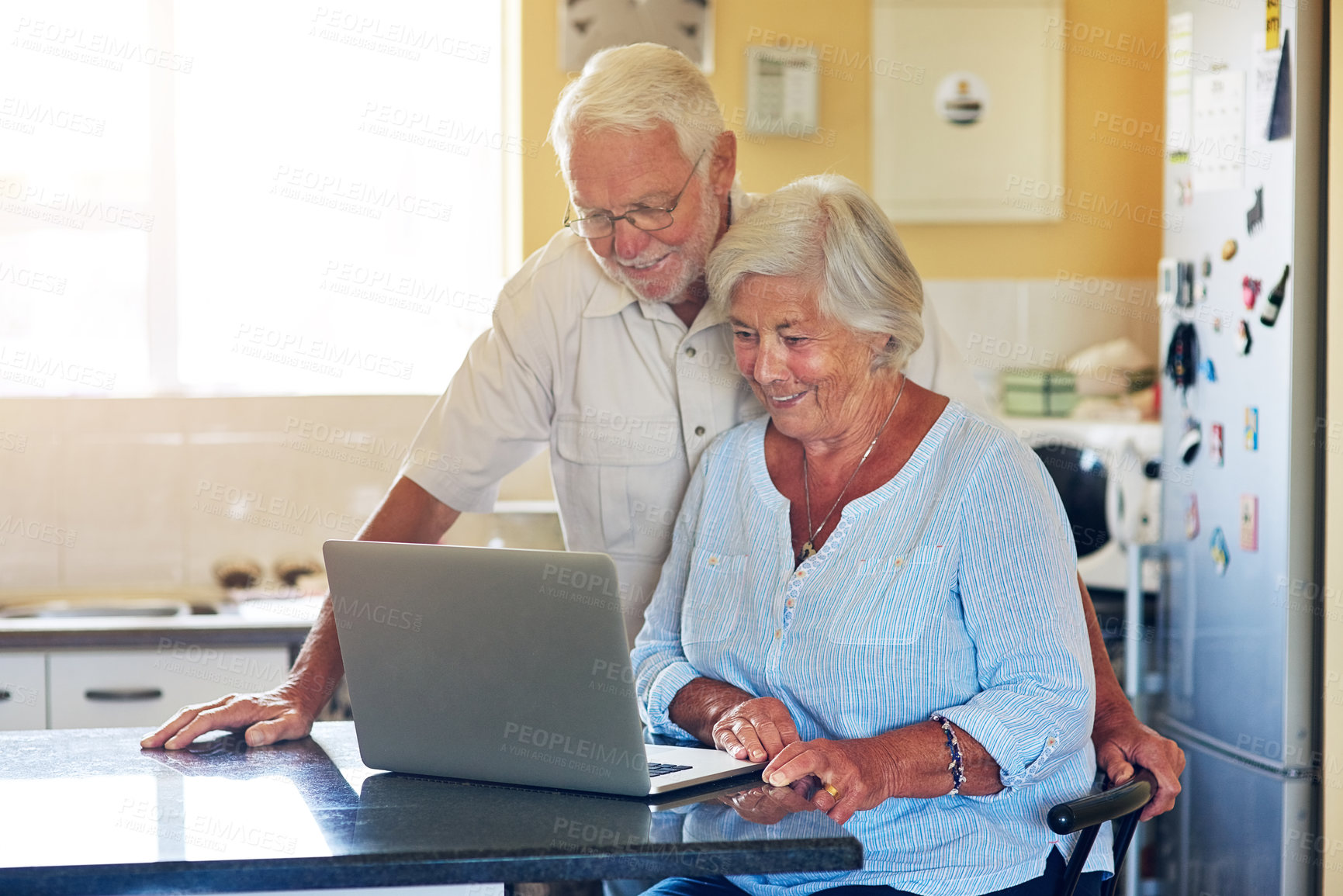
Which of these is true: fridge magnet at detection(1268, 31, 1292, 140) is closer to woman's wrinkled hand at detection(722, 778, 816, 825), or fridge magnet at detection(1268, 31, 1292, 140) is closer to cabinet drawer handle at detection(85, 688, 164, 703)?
woman's wrinkled hand at detection(722, 778, 816, 825)

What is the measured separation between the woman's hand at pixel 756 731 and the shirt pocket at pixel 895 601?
103 millimetres

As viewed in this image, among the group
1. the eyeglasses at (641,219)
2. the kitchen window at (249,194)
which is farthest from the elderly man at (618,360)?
the kitchen window at (249,194)

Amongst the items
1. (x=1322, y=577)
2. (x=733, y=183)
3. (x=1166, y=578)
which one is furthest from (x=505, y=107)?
(x=1322, y=577)

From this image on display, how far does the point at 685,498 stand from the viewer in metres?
1.65

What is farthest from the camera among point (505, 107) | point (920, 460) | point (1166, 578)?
point (505, 107)

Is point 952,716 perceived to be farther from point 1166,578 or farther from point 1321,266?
point 1166,578

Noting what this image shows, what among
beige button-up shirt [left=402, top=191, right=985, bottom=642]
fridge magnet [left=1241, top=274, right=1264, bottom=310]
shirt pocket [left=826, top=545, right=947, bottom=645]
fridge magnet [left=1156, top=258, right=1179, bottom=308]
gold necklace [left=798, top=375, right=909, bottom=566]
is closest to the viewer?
shirt pocket [left=826, top=545, right=947, bottom=645]

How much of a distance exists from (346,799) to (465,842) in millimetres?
194

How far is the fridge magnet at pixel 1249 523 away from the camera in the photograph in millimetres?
2383

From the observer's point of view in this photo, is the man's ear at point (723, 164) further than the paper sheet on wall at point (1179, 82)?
No

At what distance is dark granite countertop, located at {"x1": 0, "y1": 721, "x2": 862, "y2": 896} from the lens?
39.3 inches

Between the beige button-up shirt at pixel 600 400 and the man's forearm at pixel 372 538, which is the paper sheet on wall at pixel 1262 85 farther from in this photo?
the man's forearm at pixel 372 538

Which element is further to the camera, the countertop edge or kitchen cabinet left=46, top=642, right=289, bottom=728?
kitchen cabinet left=46, top=642, right=289, bottom=728

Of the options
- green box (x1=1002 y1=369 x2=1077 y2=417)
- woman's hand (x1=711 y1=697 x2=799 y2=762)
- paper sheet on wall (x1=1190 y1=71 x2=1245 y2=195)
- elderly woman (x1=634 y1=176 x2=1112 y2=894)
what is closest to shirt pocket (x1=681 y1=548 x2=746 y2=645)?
elderly woman (x1=634 y1=176 x2=1112 y2=894)
